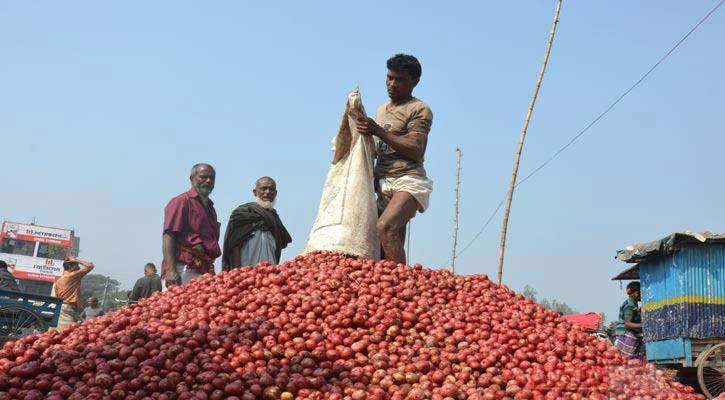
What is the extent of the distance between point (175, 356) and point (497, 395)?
1724 mm

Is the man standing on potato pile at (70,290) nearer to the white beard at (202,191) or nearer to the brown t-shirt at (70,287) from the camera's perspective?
the brown t-shirt at (70,287)

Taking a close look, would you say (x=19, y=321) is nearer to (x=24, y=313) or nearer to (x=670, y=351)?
(x=24, y=313)

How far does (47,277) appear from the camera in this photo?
47.2m

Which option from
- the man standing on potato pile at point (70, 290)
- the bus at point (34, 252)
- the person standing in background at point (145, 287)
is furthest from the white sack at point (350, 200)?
the bus at point (34, 252)

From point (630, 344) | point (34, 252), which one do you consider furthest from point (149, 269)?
point (34, 252)

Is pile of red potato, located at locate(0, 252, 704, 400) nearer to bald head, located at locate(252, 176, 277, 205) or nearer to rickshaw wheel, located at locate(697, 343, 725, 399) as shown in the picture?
bald head, located at locate(252, 176, 277, 205)

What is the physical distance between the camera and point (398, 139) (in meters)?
5.25

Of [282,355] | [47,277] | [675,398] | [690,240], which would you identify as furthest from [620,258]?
[47,277]

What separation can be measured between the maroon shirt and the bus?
149ft

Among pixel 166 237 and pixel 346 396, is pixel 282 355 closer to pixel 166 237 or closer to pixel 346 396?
pixel 346 396

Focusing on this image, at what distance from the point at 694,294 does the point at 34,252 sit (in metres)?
49.5

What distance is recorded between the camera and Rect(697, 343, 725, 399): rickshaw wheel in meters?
8.33

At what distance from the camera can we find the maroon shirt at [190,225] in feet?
19.3

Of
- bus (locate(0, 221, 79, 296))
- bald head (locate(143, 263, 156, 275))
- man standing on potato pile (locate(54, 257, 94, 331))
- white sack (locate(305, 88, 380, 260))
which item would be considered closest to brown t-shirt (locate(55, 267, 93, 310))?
man standing on potato pile (locate(54, 257, 94, 331))
